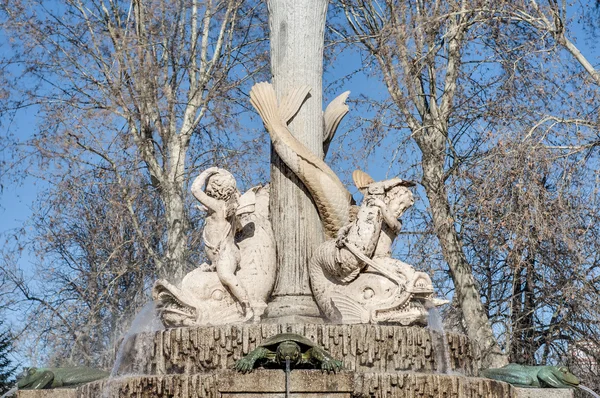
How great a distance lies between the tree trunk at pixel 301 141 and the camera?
29.6ft

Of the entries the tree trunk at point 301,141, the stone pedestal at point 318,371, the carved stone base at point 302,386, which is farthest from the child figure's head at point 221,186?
the carved stone base at point 302,386

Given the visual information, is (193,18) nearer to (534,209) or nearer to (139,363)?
(534,209)

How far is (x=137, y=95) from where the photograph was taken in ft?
66.6

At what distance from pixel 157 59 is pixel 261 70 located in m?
2.36

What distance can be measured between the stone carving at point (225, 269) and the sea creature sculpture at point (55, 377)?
4.87ft

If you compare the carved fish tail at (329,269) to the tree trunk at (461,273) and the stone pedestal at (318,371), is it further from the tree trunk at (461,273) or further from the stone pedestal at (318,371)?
the tree trunk at (461,273)

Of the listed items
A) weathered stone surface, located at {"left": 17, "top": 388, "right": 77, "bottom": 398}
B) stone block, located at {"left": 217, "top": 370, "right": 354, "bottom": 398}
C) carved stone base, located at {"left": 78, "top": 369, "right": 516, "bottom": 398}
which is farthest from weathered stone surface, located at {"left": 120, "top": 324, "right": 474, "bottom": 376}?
Result: weathered stone surface, located at {"left": 17, "top": 388, "right": 77, "bottom": 398}

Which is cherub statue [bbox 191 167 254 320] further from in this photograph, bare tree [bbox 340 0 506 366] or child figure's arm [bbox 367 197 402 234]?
bare tree [bbox 340 0 506 366]

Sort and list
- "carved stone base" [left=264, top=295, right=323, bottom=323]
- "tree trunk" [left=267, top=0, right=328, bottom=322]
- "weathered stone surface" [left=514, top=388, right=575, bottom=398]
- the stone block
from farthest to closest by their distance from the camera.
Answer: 1. "weathered stone surface" [left=514, top=388, right=575, bottom=398]
2. "tree trunk" [left=267, top=0, right=328, bottom=322]
3. "carved stone base" [left=264, top=295, right=323, bottom=323]
4. the stone block

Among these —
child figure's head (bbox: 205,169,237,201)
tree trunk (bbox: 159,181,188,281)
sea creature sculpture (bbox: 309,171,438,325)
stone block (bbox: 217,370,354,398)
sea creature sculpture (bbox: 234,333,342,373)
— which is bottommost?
stone block (bbox: 217,370,354,398)

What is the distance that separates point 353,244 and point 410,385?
1785 mm

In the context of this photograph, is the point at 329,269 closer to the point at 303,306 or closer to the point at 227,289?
the point at 303,306

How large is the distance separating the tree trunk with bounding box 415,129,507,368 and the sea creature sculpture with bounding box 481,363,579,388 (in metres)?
6.96

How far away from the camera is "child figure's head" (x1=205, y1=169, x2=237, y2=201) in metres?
8.86
